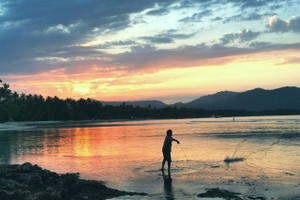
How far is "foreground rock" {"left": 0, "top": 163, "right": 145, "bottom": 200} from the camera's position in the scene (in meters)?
12.4

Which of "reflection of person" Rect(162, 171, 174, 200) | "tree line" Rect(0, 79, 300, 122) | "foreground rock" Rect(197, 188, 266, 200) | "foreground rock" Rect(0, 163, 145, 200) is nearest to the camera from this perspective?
"foreground rock" Rect(197, 188, 266, 200)

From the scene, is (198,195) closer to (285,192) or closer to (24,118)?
(285,192)

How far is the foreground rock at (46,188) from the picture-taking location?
1241cm

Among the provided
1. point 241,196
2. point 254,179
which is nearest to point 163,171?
point 254,179

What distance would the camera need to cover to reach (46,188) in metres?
13.9

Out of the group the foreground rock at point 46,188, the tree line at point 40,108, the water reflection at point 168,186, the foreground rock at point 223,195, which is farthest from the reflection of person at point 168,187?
the tree line at point 40,108

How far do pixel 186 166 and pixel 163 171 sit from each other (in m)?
2.33

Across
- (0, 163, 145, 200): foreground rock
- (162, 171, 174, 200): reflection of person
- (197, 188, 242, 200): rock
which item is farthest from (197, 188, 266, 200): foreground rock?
(0, 163, 145, 200): foreground rock

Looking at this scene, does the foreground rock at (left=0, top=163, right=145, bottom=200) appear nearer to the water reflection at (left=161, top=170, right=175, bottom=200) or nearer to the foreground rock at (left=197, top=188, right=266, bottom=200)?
the water reflection at (left=161, top=170, right=175, bottom=200)

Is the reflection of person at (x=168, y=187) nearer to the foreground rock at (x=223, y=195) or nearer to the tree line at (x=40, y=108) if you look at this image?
the foreground rock at (x=223, y=195)

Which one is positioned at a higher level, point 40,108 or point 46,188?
point 40,108

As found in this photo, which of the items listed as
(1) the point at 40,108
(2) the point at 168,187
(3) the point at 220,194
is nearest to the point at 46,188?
(2) the point at 168,187

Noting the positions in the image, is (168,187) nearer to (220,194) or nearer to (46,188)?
(220,194)

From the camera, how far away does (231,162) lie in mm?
21312
